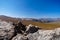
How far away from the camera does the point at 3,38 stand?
67.3 ft

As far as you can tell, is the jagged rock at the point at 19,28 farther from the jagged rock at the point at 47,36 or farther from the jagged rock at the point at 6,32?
the jagged rock at the point at 47,36

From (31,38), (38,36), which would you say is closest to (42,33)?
(38,36)

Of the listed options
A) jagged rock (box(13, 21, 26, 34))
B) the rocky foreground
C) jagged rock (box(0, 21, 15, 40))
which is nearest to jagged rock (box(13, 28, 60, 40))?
the rocky foreground

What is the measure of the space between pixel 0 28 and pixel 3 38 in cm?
323

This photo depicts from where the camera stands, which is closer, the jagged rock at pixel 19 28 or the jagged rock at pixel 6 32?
the jagged rock at pixel 6 32

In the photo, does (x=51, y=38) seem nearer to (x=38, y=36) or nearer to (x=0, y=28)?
(x=38, y=36)

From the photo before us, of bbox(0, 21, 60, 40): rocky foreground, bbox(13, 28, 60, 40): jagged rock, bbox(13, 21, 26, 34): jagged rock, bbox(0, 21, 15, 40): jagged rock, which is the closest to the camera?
bbox(13, 28, 60, 40): jagged rock

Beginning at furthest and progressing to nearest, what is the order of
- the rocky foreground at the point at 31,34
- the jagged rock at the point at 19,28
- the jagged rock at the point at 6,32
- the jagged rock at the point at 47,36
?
the jagged rock at the point at 19,28
the jagged rock at the point at 6,32
the rocky foreground at the point at 31,34
the jagged rock at the point at 47,36

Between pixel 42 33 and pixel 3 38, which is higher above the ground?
A: pixel 42 33

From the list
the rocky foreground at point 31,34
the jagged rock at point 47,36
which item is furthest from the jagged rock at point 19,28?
the jagged rock at point 47,36

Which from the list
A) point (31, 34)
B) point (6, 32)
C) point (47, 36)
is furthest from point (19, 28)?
point (47, 36)

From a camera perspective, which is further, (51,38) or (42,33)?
(42,33)

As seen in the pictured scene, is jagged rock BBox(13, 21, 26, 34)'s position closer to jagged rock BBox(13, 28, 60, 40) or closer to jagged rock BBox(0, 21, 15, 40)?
jagged rock BBox(0, 21, 15, 40)

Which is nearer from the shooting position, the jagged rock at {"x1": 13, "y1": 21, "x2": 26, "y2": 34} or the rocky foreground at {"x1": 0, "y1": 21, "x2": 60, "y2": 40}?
the rocky foreground at {"x1": 0, "y1": 21, "x2": 60, "y2": 40}
